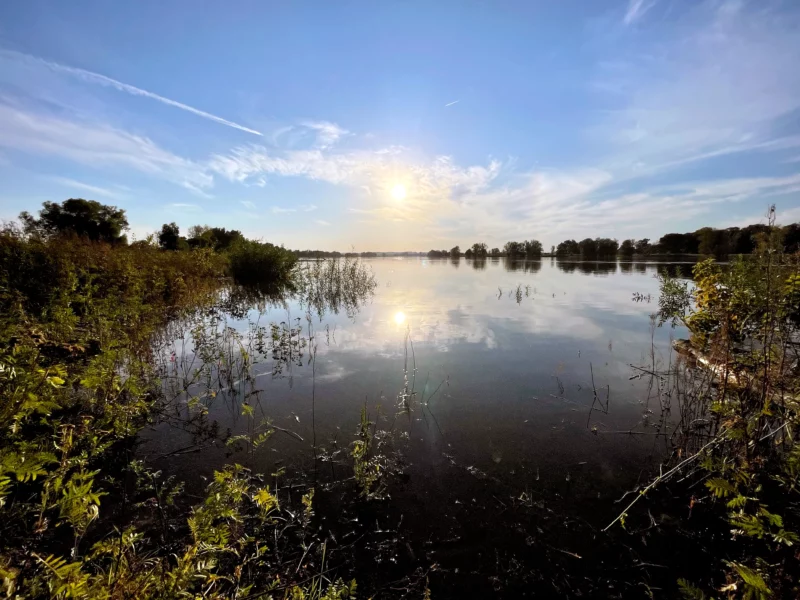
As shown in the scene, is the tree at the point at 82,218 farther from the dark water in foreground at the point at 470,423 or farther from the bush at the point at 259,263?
the dark water in foreground at the point at 470,423

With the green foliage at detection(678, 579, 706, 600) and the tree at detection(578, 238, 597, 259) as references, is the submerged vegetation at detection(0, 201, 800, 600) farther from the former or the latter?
the tree at detection(578, 238, 597, 259)

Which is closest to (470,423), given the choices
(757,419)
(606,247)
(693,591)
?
(757,419)

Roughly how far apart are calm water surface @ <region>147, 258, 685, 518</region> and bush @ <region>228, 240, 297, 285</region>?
49.3 feet

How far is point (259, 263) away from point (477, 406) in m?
23.4

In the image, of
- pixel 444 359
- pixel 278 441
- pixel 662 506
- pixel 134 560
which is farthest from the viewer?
pixel 444 359

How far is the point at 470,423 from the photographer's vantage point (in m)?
5.27

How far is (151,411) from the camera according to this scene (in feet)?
17.0

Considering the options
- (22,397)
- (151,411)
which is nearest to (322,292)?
(151,411)

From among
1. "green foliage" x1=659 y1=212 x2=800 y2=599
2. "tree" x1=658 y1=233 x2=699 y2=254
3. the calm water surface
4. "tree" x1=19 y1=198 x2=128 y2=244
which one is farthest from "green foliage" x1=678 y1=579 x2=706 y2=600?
"tree" x1=658 y1=233 x2=699 y2=254

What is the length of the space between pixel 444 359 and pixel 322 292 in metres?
12.8

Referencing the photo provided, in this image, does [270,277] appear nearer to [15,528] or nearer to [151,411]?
[151,411]

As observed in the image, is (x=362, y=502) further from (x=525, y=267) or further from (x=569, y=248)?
(x=569, y=248)

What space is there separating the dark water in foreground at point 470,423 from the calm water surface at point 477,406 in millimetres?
23

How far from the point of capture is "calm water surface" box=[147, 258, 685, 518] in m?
4.17
